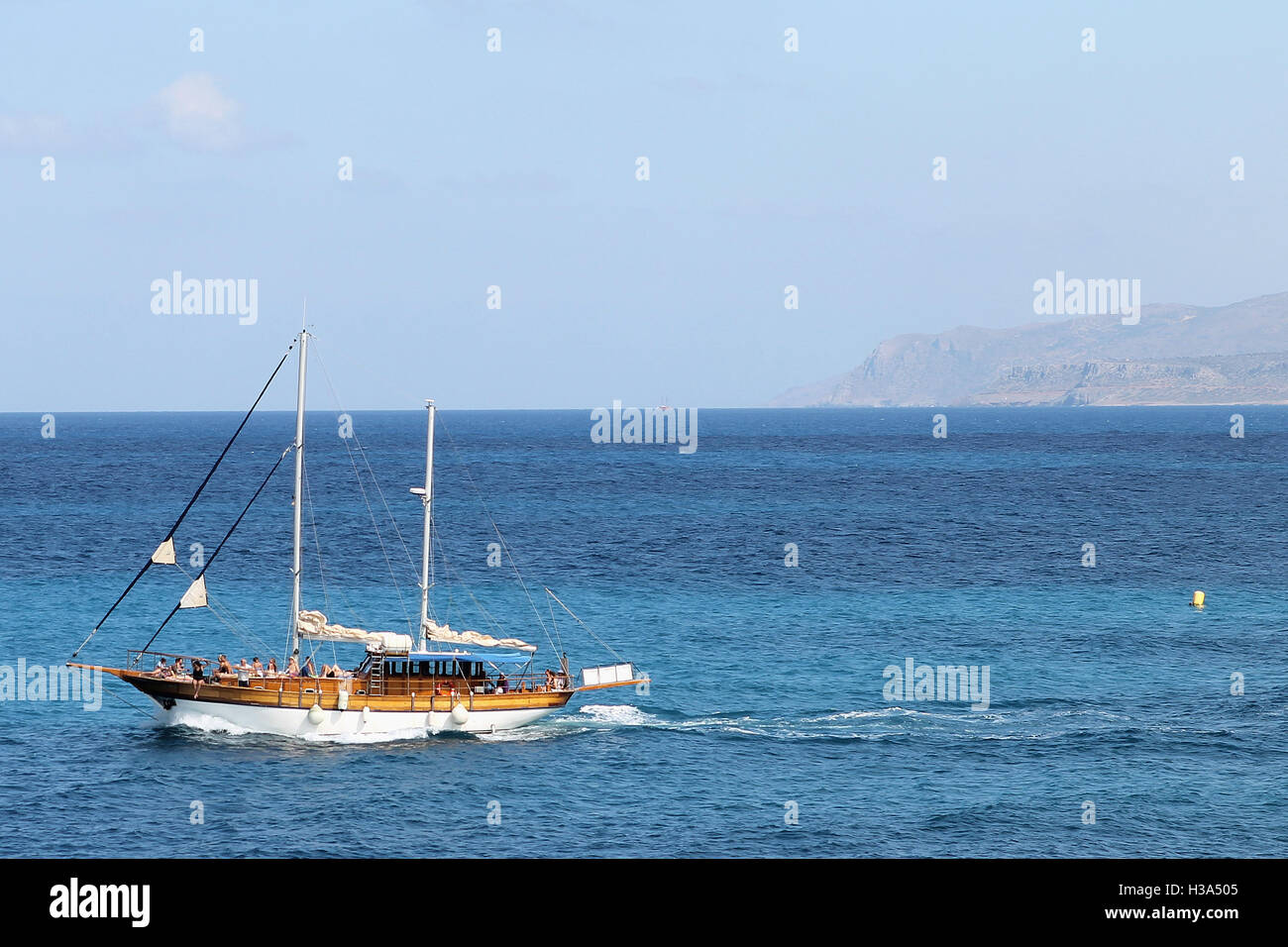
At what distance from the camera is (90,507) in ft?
Answer: 516

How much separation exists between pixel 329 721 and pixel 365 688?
232cm

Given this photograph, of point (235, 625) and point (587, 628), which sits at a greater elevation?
point (235, 625)

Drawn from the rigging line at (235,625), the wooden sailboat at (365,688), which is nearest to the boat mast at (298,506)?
the wooden sailboat at (365,688)

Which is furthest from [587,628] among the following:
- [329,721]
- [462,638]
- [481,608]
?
[329,721]

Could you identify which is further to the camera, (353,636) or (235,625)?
(235,625)

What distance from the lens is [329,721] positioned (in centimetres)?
5931

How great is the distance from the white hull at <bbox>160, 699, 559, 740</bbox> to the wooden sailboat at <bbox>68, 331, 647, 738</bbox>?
0.14ft

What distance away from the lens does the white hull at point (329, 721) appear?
5944 cm

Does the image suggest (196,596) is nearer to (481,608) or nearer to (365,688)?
(365,688)

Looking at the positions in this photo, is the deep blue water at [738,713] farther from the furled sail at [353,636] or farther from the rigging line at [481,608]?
the furled sail at [353,636]

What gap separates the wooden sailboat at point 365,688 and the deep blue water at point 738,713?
113 cm
